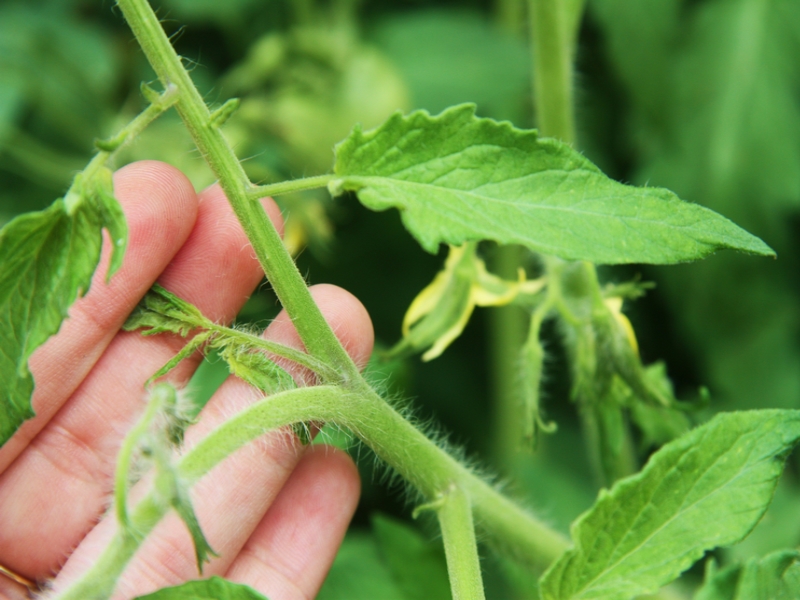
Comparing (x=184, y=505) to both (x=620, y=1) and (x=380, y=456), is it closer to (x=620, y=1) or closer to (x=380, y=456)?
(x=380, y=456)

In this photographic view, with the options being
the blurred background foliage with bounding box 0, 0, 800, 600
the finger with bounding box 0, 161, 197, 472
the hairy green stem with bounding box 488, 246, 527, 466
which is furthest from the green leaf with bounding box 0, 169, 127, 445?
the hairy green stem with bounding box 488, 246, 527, 466

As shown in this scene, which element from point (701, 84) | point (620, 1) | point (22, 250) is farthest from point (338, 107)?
point (22, 250)

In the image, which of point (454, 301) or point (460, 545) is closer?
point (460, 545)

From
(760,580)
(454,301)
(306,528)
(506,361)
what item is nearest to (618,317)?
(454,301)

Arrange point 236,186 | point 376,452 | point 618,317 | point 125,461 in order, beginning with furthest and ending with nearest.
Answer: point 618,317, point 376,452, point 236,186, point 125,461

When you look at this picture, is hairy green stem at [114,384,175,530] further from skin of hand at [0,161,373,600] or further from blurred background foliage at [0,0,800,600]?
blurred background foliage at [0,0,800,600]

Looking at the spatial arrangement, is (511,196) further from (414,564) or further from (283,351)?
(414,564)
